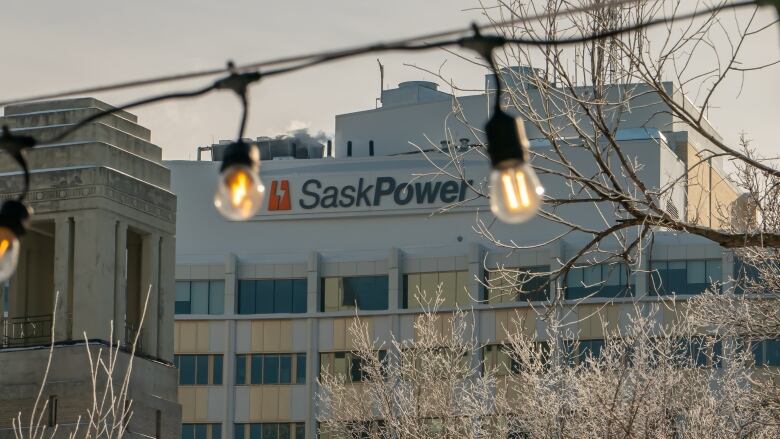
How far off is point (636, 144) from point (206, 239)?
20456 millimetres

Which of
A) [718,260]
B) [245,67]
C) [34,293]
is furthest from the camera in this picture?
[718,260]

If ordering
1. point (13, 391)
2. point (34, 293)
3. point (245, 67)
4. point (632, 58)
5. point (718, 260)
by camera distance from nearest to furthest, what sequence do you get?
point (245, 67)
point (632, 58)
point (13, 391)
point (34, 293)
point (718, 260)

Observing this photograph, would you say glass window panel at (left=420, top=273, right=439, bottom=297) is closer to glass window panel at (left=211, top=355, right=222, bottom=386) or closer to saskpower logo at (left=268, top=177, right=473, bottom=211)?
saskpower logo at (left=268, top=177, right=473, bottom=211)

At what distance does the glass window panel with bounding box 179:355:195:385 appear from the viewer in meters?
86.4

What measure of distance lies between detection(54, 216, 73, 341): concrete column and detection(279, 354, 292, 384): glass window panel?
3830 cm

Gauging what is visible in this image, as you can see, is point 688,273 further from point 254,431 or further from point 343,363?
point 254,431

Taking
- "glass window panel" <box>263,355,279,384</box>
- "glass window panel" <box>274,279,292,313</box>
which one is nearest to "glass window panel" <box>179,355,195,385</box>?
"glass window panel" <box>263,355,279,384</box>

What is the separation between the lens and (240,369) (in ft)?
283

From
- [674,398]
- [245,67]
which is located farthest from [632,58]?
[674,398]

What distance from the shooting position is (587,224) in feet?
268

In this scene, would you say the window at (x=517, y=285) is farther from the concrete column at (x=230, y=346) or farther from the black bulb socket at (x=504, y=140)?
the concrete column at (x=230, y=346)

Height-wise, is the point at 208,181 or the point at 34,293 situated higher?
the point at 208,181

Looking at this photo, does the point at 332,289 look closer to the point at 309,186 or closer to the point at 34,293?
the point at 309,186

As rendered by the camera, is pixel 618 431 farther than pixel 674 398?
No
